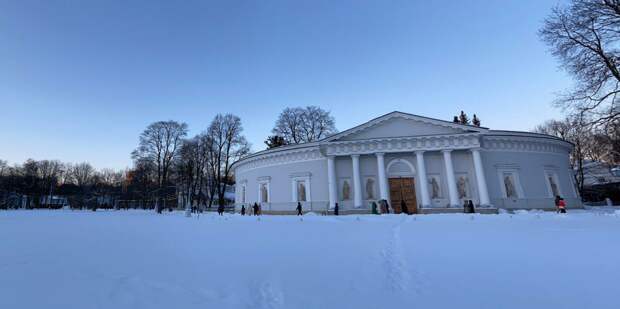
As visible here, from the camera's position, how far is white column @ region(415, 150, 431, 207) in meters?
22.5

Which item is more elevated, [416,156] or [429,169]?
[416,156]

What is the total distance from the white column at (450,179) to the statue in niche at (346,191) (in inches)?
315

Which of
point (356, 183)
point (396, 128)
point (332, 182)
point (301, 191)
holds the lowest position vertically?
point (301, 191)

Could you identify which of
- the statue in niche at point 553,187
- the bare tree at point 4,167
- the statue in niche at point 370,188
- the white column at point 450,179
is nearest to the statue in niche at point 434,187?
the white column at point 450,179

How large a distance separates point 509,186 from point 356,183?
13.0m

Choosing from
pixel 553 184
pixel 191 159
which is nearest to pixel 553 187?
pixel 553 184

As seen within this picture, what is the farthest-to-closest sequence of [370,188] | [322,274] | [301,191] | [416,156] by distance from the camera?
1. [301,191]
2. [370,188]
3. [416,156]
4. [322,274]

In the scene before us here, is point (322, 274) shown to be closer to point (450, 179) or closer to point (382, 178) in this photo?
point (382, 178)

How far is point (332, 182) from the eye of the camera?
78.1 ft

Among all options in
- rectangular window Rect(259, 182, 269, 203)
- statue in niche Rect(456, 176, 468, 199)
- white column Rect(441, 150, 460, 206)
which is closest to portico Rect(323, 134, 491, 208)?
white column Rect(441, 150, 460, 206)

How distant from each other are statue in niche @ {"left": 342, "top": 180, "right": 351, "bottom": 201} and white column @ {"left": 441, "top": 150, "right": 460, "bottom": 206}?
8.01m

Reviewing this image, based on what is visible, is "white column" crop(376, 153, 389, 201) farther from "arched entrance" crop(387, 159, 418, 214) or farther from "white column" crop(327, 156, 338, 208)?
"white column" crop(327, 156, 338, 208)

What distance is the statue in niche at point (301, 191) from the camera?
2591 centimetres

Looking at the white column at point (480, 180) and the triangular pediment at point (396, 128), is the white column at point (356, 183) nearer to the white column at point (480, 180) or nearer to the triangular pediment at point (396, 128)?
the triangular pediment at point (396, 128)
